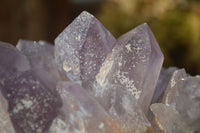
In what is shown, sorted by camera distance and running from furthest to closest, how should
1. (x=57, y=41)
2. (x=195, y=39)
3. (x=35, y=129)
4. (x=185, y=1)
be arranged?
(x=185, y=1)
(x=195, y=39)
(x=57, y=41)
(x=35, y=129)

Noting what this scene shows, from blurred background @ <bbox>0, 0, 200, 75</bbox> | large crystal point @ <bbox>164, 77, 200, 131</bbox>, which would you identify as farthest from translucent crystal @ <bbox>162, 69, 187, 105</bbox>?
blurred background @ <bbox>0, 0, 200, 75</bbox>

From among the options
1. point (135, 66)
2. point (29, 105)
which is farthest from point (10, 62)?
point (135, 66)

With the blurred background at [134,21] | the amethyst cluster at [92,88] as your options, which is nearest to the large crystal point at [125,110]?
the amethyst cluster at [92,88]

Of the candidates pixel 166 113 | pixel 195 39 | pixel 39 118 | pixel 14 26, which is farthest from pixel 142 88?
pixel 14 26

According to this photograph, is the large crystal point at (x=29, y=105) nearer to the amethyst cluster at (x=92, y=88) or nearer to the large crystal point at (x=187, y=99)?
the amethyst cluster at (x=92, y=88)

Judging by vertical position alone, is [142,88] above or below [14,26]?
above

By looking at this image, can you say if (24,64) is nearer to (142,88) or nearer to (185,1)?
(142,88)

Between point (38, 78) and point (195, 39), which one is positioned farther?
point (195, 39)
